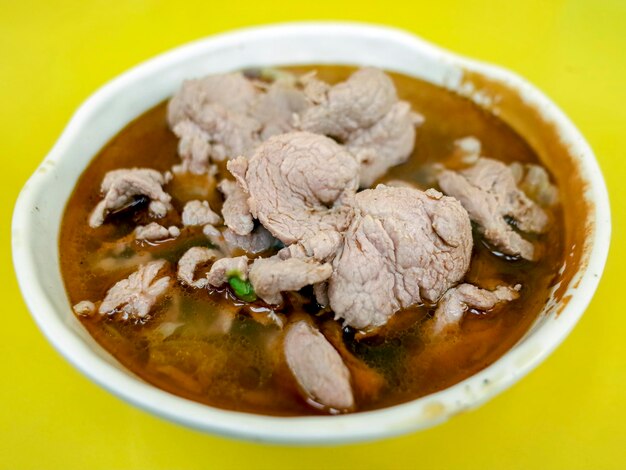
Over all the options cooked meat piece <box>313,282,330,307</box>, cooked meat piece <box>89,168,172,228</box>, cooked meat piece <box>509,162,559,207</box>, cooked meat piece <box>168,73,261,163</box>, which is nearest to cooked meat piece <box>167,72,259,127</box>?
cooked meat piece <box>168,73,261,163</box>

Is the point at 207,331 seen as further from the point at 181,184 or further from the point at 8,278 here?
the point at 8,278

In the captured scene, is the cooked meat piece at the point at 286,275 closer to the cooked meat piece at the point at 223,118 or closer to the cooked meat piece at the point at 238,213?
the cooked meat piece at the point at 238,213

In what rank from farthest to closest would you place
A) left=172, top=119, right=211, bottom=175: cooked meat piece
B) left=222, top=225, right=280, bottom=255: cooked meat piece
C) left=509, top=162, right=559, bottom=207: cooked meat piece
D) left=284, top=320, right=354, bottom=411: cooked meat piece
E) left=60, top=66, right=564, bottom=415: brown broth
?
left=172, top=119, right=211, bottom=175: cooked meat piece → left=509, top=162, right=559, bottom=207: cooked meat piece → left=222, top=225, right=280, bottom=255: cooked meat piece → left=60, top=66, right=564, bottom=415: brown broth → left=284, top=320, right=354, bottom=411: cooked meat piece

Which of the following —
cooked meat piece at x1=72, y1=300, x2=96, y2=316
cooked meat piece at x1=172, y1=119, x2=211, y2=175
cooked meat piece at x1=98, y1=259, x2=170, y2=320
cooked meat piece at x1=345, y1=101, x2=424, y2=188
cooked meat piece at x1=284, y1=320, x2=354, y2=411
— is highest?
cooked meat piece at x1=345, y1=101, x2=424, y2=188

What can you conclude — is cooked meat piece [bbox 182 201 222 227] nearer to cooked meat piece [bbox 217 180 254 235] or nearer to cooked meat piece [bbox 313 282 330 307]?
cooked meat piece [bbox 217 180 254 235]

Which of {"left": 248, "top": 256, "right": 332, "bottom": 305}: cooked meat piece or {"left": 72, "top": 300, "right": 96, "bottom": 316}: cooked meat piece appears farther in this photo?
{"left": 72, "top": 300, "right": 96, "bottom": 316}: cooked meat piece

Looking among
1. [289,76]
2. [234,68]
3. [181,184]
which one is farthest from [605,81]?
[181,184]

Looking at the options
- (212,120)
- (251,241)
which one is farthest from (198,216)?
(212,120)
